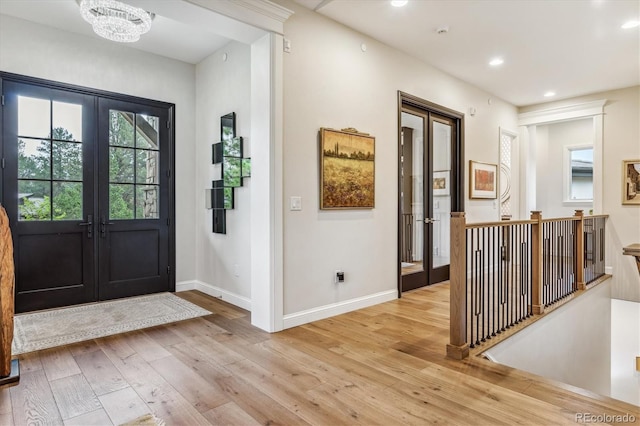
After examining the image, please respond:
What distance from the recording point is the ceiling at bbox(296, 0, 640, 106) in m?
3.48

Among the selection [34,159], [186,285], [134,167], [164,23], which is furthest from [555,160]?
[34,159]

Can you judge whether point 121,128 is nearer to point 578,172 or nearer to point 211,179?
point 211,179

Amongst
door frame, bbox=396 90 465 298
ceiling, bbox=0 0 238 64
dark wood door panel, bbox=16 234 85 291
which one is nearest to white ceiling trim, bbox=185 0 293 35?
ceiling, bbox=0 0 238 64

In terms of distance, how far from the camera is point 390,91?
4391 millimetres

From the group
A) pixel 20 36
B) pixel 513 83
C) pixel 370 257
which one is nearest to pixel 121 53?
pixel 20 36

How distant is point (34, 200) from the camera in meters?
3.90

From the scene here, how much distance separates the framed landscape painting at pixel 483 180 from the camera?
5.73 m

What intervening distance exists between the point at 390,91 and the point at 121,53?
3.25m

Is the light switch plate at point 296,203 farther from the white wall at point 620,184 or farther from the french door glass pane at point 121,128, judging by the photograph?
the white wall at point 620,184

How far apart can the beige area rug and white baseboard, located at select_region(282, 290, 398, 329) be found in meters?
1.05

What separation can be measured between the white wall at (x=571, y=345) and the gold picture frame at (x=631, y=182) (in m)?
1.38

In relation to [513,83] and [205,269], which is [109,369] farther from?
[513,83]

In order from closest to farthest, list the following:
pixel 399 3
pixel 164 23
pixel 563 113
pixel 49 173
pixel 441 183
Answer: pixel 399 3
pixel 164 23
pixel 49 173
pixel 441 183
pixel 563 113

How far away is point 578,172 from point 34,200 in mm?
9542
